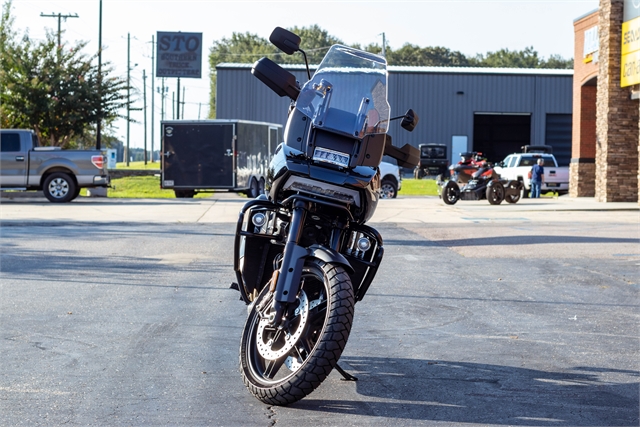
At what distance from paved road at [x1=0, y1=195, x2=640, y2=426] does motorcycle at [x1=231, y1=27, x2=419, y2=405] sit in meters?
0.27

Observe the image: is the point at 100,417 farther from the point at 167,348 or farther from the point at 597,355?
the point at 597,355

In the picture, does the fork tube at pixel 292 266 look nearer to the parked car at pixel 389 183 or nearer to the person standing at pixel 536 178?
the parked car at pixel 389 183

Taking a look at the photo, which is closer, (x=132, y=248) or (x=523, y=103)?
(x=132, y=248)

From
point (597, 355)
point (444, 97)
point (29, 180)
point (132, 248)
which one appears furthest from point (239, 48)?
point (597, 355)

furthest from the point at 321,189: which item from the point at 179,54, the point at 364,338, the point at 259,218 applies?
the point at 179,54

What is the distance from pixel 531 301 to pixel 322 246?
4.78 metres

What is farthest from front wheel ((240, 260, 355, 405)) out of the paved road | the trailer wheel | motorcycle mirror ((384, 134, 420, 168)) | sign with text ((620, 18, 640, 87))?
the trailer wheel

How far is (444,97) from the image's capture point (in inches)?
A: 2438

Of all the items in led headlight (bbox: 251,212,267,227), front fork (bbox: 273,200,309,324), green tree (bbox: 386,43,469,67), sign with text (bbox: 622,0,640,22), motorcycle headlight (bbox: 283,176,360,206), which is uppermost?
green tree (bbox: 386,43,469,67)

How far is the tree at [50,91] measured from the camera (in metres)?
40.4

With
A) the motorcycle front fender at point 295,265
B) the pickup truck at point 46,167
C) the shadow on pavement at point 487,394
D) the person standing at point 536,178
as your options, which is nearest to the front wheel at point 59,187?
the pickup truck at point 46,167

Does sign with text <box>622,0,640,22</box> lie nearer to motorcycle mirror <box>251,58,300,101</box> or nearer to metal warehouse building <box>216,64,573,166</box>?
motorcycle mirror <box>251,58,300,101</box>

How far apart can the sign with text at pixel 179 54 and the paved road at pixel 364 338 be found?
2013 inches

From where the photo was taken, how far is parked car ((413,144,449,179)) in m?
57.1
